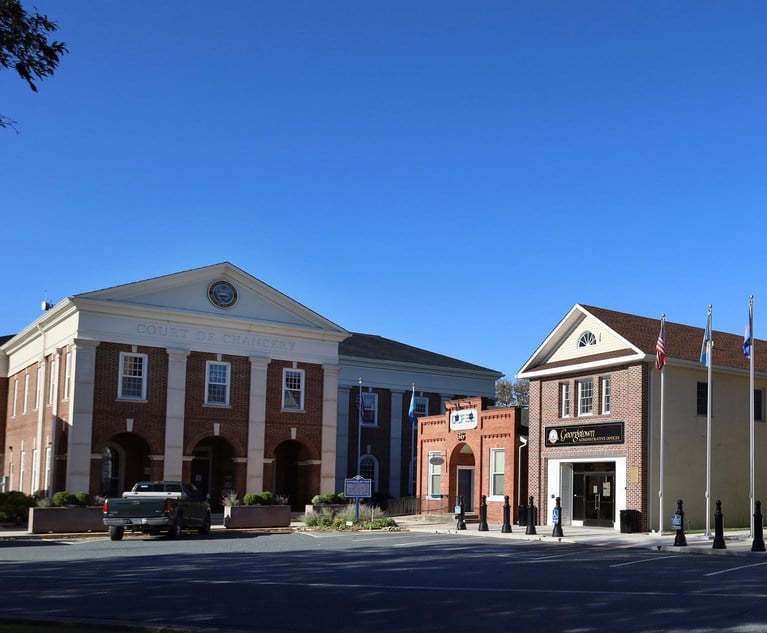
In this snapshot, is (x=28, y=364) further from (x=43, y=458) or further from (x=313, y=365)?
(x=313, y=365)

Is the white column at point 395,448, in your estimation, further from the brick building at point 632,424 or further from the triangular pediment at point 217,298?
the brick building at point 632,424

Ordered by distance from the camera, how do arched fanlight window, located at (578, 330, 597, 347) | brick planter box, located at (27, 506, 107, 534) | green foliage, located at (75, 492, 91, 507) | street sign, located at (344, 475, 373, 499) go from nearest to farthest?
1. brick planter box, located at (27, 506, 107, 534)
2. green foliage, located at (75, 492, 91, 507)
3. street sign, located at (344, 475, 373, 499)
4. arched fanlight window, located at (578, 330, 597, 347)

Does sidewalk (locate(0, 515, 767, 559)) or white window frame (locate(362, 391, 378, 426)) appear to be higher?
white window frame (locate(362, 391, 378, 426))

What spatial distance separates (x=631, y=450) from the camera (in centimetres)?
3338

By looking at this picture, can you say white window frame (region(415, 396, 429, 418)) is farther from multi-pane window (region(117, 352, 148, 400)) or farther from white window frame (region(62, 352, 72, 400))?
white window frame (region(62, 352, 72, 400))

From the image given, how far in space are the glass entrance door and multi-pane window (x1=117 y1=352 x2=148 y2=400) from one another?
18.5m

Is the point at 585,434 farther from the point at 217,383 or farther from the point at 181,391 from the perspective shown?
the point at 181,391

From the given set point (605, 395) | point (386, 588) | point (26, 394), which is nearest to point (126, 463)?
point (26, 394)

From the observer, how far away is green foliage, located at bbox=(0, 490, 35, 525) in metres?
35.4

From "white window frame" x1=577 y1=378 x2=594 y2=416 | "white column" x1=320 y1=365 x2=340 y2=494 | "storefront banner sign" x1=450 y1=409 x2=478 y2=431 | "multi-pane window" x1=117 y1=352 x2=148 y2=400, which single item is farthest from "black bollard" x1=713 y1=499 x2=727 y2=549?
"multi-pane window" x1=117 y1=352 x2=148 y2=400

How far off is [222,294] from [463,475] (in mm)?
13619

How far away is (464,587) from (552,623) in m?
3.90

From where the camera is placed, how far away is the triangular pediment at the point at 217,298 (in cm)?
4184

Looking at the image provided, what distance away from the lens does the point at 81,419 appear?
40.1 metres
